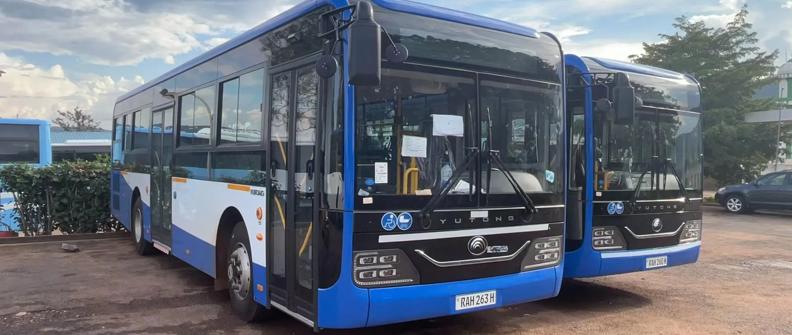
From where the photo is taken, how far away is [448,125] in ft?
15.5

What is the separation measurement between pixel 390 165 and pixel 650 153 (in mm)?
3944

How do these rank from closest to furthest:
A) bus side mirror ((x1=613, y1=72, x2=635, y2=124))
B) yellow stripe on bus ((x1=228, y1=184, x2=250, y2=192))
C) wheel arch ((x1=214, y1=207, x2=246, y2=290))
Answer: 1. yellow stripe on bus ((x1=228, y1=184, x2=250, y2=192))
2. wheel arch ((x1=214, y1=207, x2=246, y2=290))
3. bus side mirror ((x1=613, y1=72, x2=635, y2=124))

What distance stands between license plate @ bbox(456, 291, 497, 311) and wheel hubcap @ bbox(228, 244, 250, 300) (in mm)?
2168

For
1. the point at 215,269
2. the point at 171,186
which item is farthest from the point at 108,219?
the point at 215,269

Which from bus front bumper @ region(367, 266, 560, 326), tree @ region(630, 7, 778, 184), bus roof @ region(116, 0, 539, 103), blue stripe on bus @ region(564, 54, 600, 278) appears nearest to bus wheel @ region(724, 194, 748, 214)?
tree @ region(630, 7, 778, 184)

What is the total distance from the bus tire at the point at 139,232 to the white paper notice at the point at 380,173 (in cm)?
643

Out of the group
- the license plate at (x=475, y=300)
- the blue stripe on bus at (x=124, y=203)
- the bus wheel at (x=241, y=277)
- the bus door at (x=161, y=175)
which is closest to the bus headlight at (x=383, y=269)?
the license plate at (x=475, y=300)

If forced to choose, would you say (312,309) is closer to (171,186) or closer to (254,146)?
(254,146)

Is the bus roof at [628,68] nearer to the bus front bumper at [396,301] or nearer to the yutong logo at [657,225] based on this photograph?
the yutong logo at [657,225]

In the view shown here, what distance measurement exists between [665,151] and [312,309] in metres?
4.78

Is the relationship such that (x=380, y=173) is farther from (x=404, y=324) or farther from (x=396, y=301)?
(x=404, y=324)

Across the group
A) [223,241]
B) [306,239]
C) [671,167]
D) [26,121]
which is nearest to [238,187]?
[223,241]

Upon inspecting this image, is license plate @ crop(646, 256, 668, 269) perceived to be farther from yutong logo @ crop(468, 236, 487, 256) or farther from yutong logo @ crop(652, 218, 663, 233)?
yutong logo @ crop(468, 236, 487, 256)

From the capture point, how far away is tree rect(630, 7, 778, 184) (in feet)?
72.9
